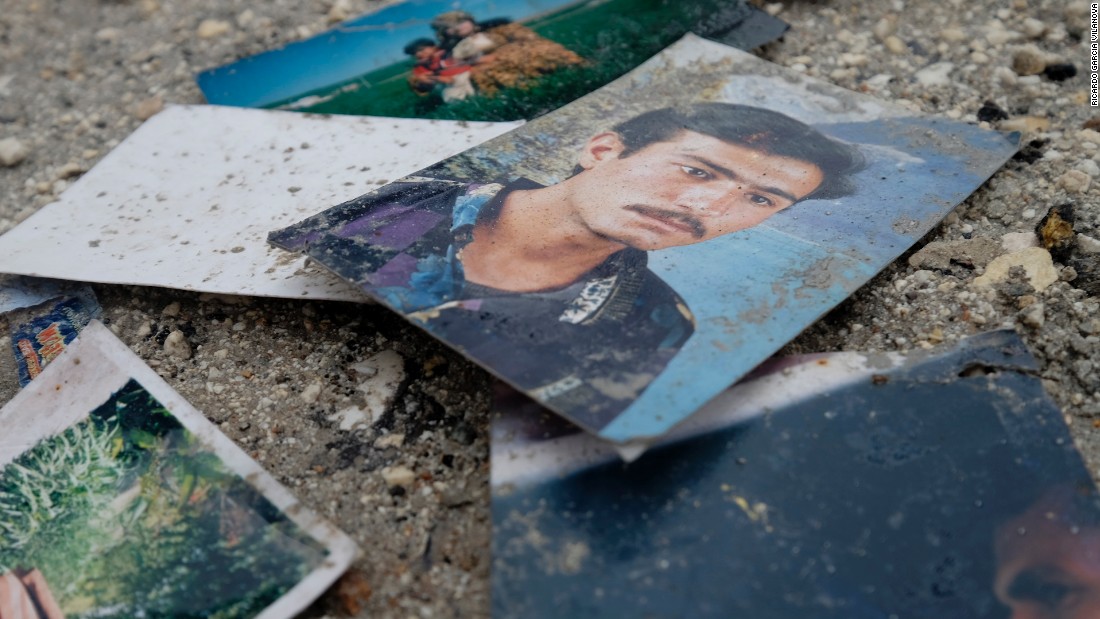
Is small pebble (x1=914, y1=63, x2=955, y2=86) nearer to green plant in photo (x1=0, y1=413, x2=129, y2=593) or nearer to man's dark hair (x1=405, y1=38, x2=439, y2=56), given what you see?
man's dark hair (x1=405, y1=38, x2=439, y2=56)

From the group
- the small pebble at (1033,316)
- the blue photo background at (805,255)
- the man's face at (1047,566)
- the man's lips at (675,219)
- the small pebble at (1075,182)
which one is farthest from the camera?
the small pebble at (1075,182)

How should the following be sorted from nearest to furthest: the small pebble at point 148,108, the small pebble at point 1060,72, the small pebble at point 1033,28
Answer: the small pebble at point 1060,72 < the small pebble at point 1033,28 < the small pebble at point 148,108

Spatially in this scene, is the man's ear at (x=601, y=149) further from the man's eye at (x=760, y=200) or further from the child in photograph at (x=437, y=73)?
the child in photograph at (x=437, y=73)

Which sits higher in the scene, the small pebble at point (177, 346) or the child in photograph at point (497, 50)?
the child in photograph at point (497, 50)

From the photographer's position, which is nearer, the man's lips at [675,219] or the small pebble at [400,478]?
the small pebble at [400,478]

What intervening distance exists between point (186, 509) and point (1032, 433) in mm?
1027

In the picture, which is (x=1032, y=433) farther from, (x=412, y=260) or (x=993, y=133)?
(x=412, y=260)

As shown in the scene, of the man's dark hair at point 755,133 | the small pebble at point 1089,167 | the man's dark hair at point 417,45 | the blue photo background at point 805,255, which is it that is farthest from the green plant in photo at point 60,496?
the small pebble at point 1089,167

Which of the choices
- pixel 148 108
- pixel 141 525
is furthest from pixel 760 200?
pixel 148 108

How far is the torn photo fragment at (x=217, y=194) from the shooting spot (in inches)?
56.3

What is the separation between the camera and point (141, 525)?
118 centimetres

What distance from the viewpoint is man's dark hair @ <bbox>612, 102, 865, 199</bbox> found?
5.00 ft

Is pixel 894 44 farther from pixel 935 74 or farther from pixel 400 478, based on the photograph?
pixel 400 478

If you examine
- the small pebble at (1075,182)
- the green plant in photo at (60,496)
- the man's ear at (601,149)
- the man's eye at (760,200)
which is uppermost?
the man's ear at (601,149)
